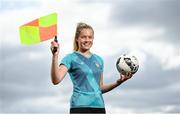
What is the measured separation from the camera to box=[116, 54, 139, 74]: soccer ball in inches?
285

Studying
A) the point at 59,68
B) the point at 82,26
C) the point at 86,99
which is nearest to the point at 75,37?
the point at 82,26

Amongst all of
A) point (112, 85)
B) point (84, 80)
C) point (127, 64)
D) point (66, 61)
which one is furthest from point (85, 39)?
point (127, 64)

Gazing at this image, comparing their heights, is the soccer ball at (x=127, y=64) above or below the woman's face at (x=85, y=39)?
below

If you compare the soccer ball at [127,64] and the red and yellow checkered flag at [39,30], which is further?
the soccer ball at [127,64]

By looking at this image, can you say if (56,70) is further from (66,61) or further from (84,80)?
(84,80)

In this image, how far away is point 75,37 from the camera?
666cm

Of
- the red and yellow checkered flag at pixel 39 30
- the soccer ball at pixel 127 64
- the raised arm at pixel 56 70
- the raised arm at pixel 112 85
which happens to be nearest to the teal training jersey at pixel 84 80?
the raised arm at pixel 56 70

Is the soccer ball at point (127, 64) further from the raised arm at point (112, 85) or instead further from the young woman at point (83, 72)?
the young woman at point (83, 72)

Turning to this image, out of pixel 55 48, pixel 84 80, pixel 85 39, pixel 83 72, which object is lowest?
pixel 84 80

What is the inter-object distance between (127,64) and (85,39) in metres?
1.12

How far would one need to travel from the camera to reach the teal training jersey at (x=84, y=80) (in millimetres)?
6305

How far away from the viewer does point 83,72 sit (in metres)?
6.41

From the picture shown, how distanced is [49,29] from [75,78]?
→ 2.96 ft

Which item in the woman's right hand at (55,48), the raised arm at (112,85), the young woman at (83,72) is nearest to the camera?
the woman's right hand at (55,48)
